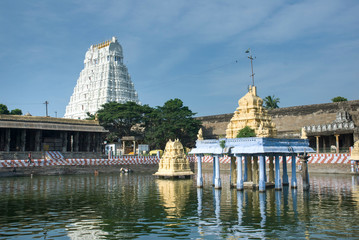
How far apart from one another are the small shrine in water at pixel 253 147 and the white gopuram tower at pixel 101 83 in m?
68.4

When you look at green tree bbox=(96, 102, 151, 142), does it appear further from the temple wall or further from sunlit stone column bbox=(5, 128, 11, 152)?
sunlit stone column bbox=(5, 128, 11, 152)

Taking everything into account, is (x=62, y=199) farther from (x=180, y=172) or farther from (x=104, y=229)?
(x=180, y=172)

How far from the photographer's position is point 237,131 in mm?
25438

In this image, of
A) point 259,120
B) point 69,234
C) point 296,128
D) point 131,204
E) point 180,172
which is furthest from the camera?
point 296,128

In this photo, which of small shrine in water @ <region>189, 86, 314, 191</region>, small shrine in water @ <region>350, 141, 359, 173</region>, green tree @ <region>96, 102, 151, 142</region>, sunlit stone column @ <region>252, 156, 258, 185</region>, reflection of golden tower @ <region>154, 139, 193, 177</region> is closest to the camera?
small shrine in water @ <region>189, 86, 314, 191</region>

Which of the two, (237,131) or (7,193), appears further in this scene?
(237,131)

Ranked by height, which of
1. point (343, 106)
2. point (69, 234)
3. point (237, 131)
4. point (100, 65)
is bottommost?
point (69, 234)

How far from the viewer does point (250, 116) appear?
2502 centimetres

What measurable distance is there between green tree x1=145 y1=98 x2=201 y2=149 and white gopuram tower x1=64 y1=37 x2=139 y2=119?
1040 inches

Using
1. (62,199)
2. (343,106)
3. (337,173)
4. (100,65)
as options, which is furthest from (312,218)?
(100,65)

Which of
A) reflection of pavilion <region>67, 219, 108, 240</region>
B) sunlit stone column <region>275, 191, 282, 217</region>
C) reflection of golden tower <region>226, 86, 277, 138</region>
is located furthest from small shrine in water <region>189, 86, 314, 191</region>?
reflection of pavilion <region>67, 219, 108, 240</region>

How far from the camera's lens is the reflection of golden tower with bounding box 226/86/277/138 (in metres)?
25.0

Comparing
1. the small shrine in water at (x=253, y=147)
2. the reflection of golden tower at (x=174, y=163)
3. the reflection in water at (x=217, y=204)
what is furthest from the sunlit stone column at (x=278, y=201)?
the reflection of golden tower at (x=174, y=163)

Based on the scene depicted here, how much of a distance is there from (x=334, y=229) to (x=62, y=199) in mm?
14678
